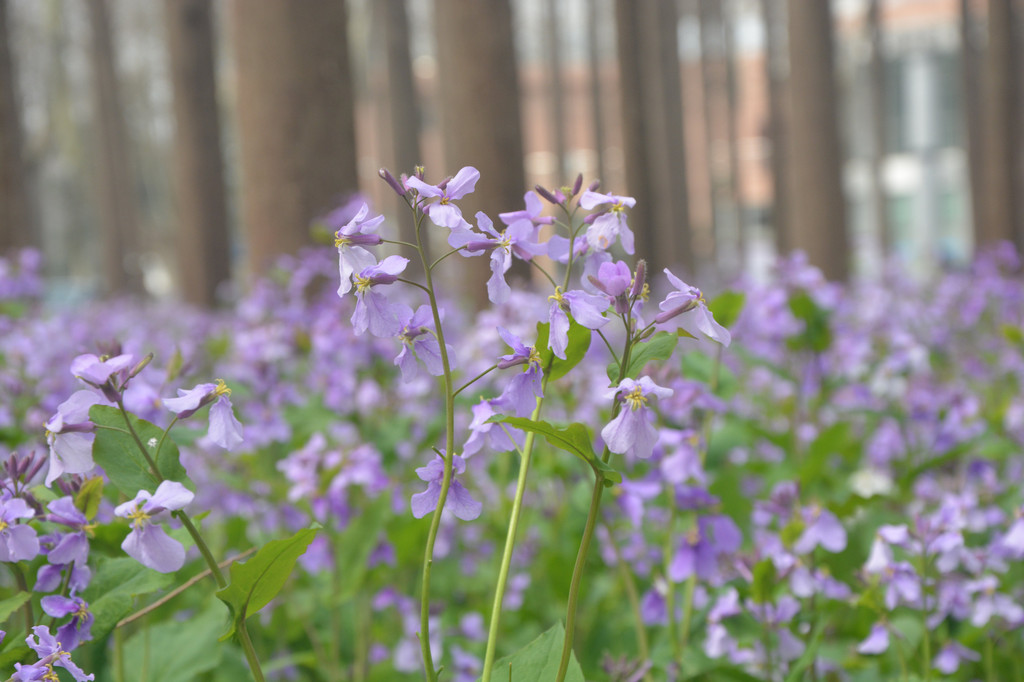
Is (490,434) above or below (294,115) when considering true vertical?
below

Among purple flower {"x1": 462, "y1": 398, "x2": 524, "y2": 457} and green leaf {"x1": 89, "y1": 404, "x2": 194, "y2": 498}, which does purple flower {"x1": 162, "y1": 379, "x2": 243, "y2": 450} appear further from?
purple flower {"x1": 462, "y1": 398, "x2": 524, "y2": 457}

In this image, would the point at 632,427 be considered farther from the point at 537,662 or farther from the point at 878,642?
the point at 878,642

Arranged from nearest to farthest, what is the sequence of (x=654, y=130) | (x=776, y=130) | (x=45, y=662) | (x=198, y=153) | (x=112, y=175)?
(x=45, y=662) < (x=198, y=153) < (x=654, y=130) < (x=112, y=175) < (x=776, y=130)

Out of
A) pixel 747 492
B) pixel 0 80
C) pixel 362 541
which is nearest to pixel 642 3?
pixel 0 80

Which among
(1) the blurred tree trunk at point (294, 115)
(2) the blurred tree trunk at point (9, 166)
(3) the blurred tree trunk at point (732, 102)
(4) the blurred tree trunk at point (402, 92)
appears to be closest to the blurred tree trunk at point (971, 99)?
(3) the blurred tree trunk at point (732, 102)

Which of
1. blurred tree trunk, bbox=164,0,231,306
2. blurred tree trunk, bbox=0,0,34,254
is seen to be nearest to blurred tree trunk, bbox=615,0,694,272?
blurred tree trunk, bbox=164,0,231,306

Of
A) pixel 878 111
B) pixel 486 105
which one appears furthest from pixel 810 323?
pixel 878 111
